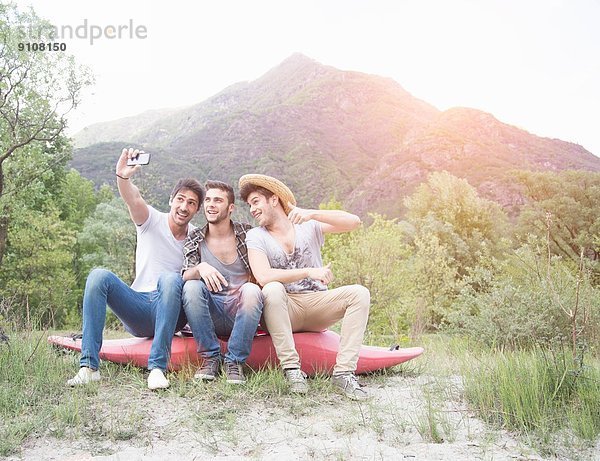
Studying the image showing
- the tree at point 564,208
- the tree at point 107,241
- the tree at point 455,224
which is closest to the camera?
the tree at point 455,224

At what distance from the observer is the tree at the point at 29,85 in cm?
1339

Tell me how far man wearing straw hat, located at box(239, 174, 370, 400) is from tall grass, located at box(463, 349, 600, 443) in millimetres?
780

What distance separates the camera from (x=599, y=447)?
2680mm

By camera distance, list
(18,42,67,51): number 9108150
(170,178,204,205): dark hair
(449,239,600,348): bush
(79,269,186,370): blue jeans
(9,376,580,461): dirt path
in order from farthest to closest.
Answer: (18,42,67,51): number 9108150, (449,239,600,348): bush, (170,178,204,205): dark hair, (79,269,186,370): blue jeans, (9,376,580,461): dirt path

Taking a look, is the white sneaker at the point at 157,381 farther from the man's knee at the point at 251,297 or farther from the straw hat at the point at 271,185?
the straw hat at the point at 271,185

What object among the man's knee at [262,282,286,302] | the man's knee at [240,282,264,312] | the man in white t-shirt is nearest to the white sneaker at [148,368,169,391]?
the man in white t-shirt

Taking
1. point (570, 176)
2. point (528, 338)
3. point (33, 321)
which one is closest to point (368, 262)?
point (528, 338)

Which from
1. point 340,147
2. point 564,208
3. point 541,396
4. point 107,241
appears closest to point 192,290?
point 541,396

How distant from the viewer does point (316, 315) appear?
390cm

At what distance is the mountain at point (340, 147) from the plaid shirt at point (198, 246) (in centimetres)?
2361

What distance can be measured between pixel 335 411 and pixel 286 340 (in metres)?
0.58

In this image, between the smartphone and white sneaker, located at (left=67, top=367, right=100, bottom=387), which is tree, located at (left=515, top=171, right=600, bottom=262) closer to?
the smartphone

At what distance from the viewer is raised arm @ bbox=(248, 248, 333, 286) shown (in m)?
3.61

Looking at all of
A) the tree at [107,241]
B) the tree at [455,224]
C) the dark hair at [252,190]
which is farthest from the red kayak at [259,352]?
the tree at [107,241]
